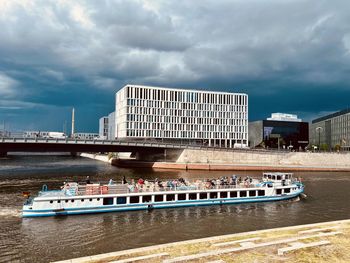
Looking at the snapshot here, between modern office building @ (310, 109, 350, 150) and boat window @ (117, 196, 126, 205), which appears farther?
modern office building @ (310, 109, 350, 150)

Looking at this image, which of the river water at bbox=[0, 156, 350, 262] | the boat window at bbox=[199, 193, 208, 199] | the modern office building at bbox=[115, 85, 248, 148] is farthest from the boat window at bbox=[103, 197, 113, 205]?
the modern office building at bbox=[115, 85, 248, 148]

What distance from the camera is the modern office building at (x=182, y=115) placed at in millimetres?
159125

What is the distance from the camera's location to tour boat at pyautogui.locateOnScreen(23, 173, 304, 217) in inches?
1349

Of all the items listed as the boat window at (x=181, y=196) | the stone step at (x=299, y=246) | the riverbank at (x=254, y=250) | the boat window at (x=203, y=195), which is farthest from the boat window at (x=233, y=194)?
the stone step at (x=299, y=246)

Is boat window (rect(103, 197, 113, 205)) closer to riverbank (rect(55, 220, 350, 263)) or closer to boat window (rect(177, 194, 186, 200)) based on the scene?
boat window (rect(177, 194, 186, 200))

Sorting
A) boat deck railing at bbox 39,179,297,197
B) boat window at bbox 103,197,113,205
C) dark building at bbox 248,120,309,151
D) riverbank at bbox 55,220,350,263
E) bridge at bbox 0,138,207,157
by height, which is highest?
dark building at bbox 248,120,309,151

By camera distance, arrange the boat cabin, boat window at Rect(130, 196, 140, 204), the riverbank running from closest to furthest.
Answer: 1. the riverbank
2. boat window at Rect(130, 196, 140, 204)
3. the boat cabin

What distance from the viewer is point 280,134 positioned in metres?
171

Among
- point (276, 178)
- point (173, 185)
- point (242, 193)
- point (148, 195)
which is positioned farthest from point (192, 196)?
point (276, 178)

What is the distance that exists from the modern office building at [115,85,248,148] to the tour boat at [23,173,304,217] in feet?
373

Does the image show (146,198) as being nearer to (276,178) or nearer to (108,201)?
(108,201)

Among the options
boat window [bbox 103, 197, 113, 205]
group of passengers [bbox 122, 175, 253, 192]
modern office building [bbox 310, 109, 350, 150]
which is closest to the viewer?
boat window [bbox 103, 197, 113, 205]

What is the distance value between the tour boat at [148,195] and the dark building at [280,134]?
125 meters

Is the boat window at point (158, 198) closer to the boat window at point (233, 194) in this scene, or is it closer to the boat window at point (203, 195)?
the boat window at point (203, 195)
